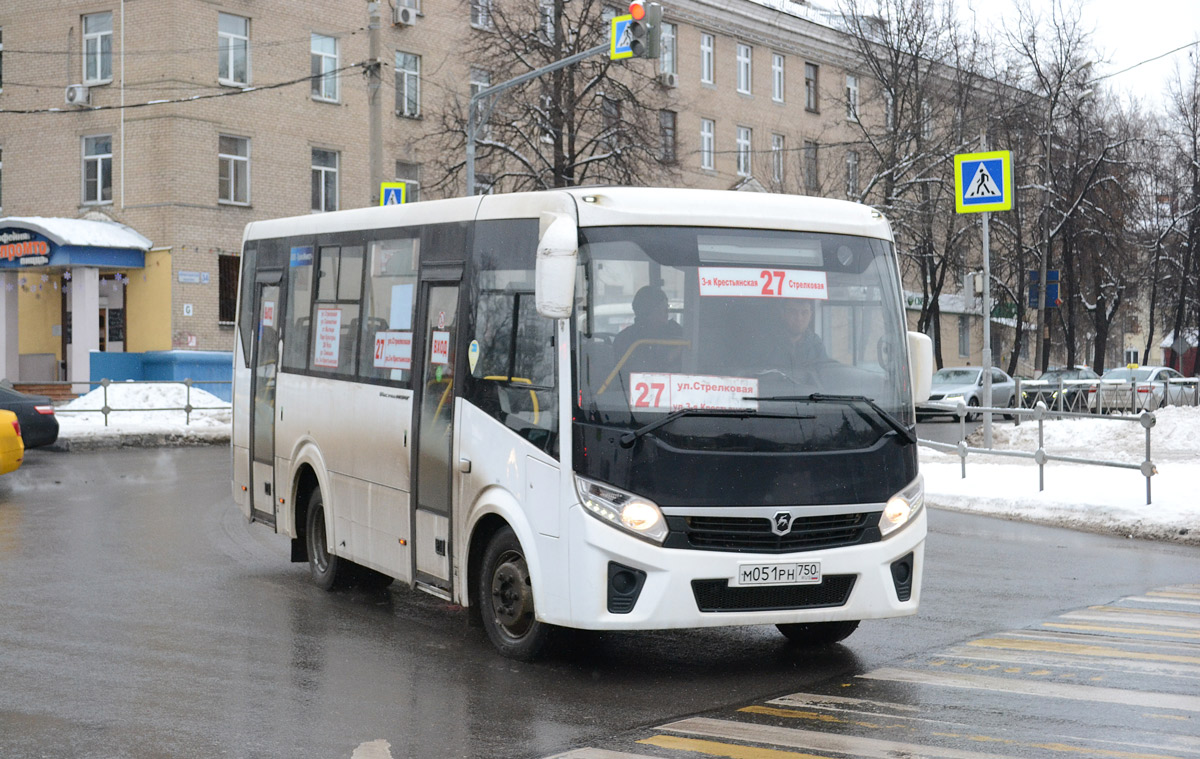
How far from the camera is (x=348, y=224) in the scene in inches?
400

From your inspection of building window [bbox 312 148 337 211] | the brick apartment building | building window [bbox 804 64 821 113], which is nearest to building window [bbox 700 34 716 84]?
building window [bbox 804 64 821 113]

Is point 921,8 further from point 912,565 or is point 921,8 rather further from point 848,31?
point 912,565

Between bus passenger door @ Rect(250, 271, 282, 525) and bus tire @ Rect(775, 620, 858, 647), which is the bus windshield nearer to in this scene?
bus tire @ Rect(775, 620, 858, 647)

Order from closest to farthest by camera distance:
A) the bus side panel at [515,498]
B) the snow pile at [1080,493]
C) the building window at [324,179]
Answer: the bus side panel at [515,498] → the snow pile at [1080,493] → the building window at [324,179]

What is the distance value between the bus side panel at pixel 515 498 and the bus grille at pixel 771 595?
2.27 feet

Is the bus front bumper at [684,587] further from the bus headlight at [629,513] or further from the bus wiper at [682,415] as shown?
the bus wiper at [682,415]

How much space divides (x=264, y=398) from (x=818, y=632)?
503cm

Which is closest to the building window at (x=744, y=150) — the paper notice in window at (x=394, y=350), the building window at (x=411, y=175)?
the building window at (x=411, y=175)

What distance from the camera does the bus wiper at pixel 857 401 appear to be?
756cm

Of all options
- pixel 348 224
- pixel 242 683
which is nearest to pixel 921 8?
pixel 348 224

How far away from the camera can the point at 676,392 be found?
7.38m

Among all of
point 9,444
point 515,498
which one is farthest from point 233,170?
point 515,498

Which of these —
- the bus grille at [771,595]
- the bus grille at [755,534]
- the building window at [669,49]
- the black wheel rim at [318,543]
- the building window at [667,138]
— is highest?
the building window at [669,49]

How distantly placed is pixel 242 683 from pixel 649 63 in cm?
4310
